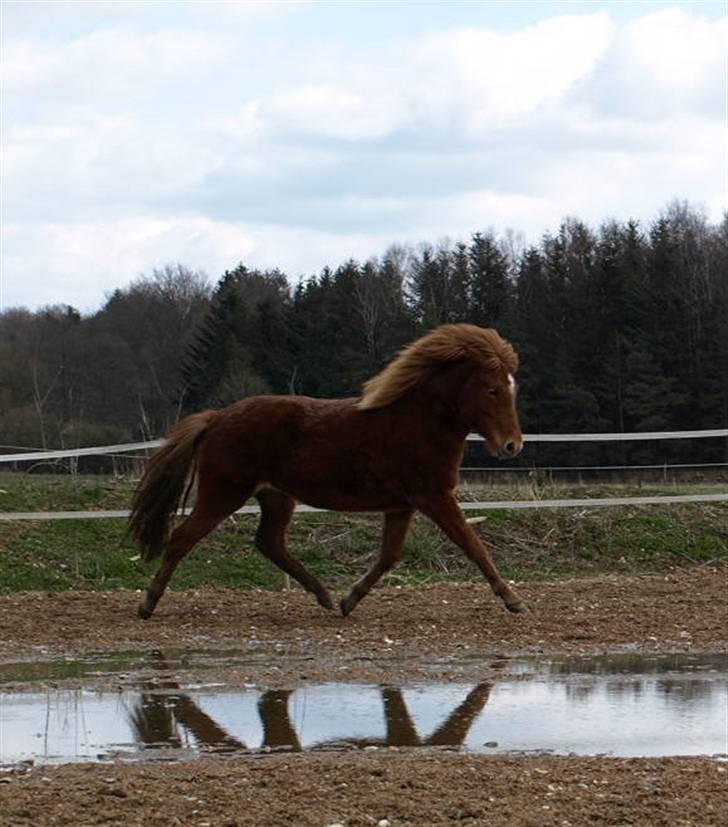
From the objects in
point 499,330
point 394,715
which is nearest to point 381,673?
point 394,715

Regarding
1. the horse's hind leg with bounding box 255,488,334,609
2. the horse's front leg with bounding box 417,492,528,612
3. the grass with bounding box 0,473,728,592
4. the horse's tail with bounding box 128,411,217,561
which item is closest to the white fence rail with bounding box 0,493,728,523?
the grass with bounding box 0,473,728,592

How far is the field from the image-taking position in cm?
503

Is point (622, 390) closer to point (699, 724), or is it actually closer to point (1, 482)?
point (1, 482)

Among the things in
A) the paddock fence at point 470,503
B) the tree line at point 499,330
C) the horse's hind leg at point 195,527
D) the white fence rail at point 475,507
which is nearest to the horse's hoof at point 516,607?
the horse's hind leg at point 195,527

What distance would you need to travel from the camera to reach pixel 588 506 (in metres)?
16.5

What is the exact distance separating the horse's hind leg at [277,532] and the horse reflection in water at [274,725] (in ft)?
11.0

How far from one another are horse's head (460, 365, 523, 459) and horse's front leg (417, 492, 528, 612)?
1.61 ft

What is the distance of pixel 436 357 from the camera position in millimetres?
10148

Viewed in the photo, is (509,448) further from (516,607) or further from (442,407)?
(516,607)

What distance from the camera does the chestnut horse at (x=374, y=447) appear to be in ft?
32.8

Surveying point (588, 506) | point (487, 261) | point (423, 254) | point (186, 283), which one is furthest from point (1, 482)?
point (186, 283)

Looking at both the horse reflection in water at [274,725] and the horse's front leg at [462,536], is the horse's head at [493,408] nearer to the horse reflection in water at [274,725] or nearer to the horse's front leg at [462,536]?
the horse's front leg at [462,536]

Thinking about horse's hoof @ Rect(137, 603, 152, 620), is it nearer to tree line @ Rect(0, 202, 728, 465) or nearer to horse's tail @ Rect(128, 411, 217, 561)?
horse's tail @ Rect(128, 411, 217, 561)

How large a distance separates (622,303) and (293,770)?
165ft
